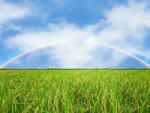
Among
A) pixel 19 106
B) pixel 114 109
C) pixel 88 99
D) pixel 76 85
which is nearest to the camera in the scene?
pixel 114 109

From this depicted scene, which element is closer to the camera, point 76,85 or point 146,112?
point 146,112

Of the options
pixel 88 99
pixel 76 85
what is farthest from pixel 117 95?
pixel 76 85

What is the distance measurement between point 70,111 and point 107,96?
0.96 m

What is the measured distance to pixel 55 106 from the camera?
176 inches

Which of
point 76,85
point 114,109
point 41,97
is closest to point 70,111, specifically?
point 114,109

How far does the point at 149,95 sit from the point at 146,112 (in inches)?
41.9

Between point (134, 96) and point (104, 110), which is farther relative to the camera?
point (134, 96)

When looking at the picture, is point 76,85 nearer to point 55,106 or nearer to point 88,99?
point 88,99

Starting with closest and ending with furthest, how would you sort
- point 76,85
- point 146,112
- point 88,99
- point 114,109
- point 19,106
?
1. point 114,109
2. point 146,112
3. point 19,106
4. point 88,99
5. point 76,85

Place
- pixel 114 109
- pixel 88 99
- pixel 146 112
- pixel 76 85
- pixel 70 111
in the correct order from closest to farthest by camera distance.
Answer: pixel 114 109 → pixel 70 111 → pixel 146 112 → pixel 88 99 → pixel 76 85

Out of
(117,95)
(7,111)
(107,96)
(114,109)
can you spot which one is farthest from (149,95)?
(7,111)

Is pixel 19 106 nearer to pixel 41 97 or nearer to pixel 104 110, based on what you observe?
pixel 41 97

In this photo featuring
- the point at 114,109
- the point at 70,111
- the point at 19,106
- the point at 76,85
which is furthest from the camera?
the point at 76,85

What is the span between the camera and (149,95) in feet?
18.5
